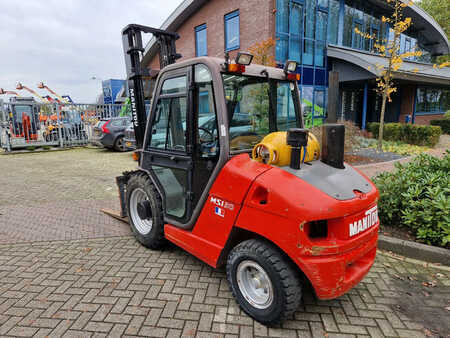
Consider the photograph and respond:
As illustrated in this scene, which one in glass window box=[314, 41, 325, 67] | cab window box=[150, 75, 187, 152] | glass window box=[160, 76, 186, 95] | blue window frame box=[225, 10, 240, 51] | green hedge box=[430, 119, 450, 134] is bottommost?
green hedge box=[430, 119, 450, 134]

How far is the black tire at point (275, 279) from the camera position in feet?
7.52

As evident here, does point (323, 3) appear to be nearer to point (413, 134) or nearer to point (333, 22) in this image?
point (333, 22)

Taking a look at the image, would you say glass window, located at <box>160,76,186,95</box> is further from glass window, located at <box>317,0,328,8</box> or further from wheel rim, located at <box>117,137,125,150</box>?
glass window, located at <box>317,0,328,8</box>

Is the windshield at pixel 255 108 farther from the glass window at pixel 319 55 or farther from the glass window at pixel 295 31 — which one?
the glass window at pixel 319 55

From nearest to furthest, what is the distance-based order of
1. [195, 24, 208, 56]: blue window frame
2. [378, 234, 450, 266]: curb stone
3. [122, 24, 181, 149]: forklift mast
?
[378, 234, 450, 266]: curb stone → [122, 24, 181, 149]: forklift mast → [195, 24, 208, 56]: blue window frame

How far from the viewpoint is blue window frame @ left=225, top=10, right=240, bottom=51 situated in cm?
1606

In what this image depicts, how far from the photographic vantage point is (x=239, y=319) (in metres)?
2.60

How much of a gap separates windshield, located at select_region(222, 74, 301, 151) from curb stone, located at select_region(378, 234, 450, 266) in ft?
6.73

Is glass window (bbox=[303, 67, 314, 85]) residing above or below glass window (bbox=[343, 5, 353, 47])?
below

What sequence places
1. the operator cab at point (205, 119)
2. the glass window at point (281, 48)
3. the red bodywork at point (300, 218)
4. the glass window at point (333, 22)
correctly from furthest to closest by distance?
the glass window at point (333, 22) < the glass window at point (281, 48) < the operator cab at point (205, 119) < the red bodywork at point (300, 218)


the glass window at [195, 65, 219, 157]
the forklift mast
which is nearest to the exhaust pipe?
the glass window at [195, 65, 219, 157]

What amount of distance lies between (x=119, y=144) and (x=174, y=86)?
11.6 meters

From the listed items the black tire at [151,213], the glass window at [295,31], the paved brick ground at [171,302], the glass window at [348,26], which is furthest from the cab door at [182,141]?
the glass window at [348,26]

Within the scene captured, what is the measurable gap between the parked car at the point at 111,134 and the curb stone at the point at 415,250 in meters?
12.5
